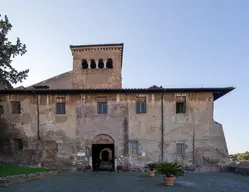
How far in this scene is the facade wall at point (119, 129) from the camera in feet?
58.0

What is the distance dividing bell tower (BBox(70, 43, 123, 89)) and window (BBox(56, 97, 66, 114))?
219 inches

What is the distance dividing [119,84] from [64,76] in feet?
27.7

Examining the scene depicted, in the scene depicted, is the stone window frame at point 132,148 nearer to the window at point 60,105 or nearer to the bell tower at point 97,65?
the window at point 60,105

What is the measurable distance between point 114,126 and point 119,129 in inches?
19.1

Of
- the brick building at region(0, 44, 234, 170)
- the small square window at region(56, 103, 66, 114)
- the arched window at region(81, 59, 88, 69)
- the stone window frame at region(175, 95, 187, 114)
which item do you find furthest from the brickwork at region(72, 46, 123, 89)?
the stone window frame at region(175, 95, 187, 114)

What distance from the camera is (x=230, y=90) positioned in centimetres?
1777

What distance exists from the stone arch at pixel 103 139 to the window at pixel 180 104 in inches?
241

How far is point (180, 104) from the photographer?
1859 cm

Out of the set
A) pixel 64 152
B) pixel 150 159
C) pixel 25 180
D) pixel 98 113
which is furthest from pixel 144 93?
pixel 25 180

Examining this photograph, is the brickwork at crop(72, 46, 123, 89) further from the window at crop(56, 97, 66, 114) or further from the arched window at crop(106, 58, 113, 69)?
the window at crop(56, 97, 66, 114)

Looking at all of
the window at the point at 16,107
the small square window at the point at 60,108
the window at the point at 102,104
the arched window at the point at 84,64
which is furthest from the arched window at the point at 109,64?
the window at the point at 16,107

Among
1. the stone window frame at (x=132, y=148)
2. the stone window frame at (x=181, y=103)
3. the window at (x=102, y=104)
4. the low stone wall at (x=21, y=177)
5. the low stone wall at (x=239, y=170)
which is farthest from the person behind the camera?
the window at (x=102, y=104)

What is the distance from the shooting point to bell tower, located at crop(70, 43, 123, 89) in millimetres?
24359

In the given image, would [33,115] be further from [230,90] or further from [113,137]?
[230,90]
